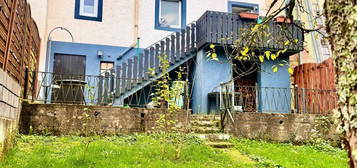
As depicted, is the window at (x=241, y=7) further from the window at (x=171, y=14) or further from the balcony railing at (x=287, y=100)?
the balcony railing at (x=287, y=100)

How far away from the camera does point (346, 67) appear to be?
57.4 inches

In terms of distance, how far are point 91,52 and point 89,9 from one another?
6.16 feet

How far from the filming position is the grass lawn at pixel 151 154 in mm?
5516

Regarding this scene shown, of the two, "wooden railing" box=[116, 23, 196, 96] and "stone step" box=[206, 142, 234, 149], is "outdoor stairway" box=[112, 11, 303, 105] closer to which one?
"wooden railing" box=[116, 23, 196, 96]

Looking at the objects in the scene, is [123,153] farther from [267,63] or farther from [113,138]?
[267,63]

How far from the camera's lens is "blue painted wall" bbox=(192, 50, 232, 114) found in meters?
11.4

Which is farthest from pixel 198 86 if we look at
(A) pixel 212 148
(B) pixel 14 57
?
(B) pixel 14 57

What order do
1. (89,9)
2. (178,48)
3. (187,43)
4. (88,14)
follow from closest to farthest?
(178,48), (187,43), (88,14), (89,9)

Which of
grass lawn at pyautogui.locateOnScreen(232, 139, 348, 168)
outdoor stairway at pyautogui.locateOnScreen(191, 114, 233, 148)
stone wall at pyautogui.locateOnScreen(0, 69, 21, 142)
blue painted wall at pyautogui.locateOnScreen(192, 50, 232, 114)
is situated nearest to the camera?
stone wall at pyautogui.locateOnScreen(0, 69, 21, 142)

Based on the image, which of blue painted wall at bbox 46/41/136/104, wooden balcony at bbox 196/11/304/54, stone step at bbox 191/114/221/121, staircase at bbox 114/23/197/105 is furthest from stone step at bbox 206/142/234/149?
blue painted wall at bbox 46/41/136/104

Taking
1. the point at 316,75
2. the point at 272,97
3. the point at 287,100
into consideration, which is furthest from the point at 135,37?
the point at 316,75

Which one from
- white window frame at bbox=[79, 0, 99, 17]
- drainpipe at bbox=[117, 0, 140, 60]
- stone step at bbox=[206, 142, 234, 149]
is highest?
white window frame at bbox=[79, 0, 99, 17]

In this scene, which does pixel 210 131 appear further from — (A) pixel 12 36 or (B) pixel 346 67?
(B) pixel 346 67

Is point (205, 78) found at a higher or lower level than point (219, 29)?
lower
